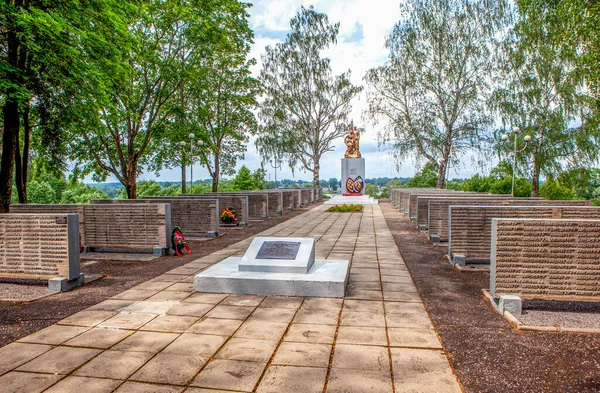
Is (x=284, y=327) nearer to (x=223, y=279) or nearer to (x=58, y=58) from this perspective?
(x=223, y=279)

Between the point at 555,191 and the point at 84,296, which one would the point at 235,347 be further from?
the point at 555,191

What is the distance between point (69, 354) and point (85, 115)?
1015 centimetres

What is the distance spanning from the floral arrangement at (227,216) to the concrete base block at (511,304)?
417 inches

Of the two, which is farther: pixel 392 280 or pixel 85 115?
pixel 85 115

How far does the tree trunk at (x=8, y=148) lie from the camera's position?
9.85m

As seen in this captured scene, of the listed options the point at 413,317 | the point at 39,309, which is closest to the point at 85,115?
the point at 39,309

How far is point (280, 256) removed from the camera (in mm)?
5836

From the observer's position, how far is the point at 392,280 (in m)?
6.27

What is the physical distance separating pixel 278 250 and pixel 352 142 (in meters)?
31.5

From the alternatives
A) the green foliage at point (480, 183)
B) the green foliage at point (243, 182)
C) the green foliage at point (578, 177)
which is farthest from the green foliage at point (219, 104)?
the green foliage at point (578, 177)

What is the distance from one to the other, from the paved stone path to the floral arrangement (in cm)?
824

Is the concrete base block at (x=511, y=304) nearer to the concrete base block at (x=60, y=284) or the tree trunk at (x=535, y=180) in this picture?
the concrete base block at (x=60, y=284)

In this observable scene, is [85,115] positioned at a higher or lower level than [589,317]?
higher

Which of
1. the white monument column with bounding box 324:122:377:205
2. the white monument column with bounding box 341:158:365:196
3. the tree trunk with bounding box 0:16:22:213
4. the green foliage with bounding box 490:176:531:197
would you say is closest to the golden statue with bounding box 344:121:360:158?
the white monument column with bounding box 324:122:377:205
